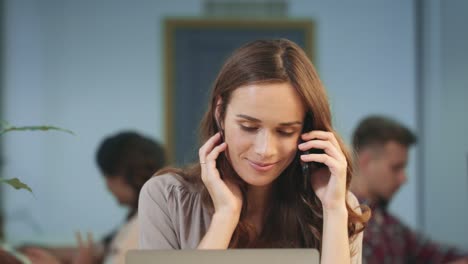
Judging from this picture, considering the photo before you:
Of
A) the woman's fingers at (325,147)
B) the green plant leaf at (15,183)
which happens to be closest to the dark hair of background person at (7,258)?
the green plant leaf at (15,183)

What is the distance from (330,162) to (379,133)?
126 centimetres

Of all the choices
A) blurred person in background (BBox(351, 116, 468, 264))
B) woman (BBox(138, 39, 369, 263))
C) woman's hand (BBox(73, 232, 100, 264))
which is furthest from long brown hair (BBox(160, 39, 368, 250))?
blurred person in background (BBox(351, 116, 468, 264))

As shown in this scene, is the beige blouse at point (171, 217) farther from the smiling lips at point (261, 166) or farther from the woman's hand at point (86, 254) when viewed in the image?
the woman's hand at point (86, 254)

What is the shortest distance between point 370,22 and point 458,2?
1038mm

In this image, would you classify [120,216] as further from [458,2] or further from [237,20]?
[458,2]

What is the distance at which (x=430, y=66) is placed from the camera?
400cm

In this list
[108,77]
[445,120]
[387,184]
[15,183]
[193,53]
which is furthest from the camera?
[193,53]

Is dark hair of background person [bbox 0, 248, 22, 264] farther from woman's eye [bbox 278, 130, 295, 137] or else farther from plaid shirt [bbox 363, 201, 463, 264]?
plaid shirt [bbox 363, 201, 463, 264]

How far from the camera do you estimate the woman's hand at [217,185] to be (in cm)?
121

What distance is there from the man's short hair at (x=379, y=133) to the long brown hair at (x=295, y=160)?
1.14 metres

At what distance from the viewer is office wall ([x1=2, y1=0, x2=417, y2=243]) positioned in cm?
425

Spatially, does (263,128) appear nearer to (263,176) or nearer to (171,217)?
(263,176)

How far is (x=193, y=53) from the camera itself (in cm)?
450

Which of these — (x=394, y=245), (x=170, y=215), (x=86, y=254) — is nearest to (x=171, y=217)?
(x=170, y=215)
